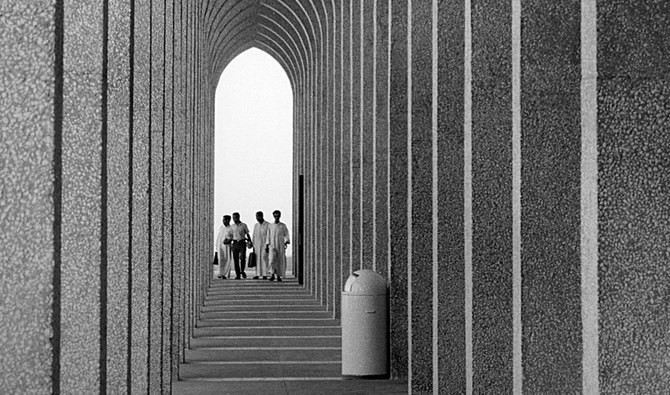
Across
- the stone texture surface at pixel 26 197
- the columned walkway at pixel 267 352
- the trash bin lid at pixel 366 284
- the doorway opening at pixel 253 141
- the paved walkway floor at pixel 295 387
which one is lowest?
the paved walkway floor at pixel 295 387

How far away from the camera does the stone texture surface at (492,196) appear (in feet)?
24.0

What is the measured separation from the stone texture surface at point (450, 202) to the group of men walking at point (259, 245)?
2341 cm

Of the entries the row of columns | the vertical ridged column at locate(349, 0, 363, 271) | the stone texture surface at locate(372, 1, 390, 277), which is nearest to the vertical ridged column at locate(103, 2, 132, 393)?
the row of columns

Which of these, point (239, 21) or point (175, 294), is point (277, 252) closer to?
point (239, 21)

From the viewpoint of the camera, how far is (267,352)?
47.0 ft

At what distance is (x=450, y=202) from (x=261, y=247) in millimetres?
25461

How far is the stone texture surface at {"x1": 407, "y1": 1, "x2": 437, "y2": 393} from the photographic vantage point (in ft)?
31.7

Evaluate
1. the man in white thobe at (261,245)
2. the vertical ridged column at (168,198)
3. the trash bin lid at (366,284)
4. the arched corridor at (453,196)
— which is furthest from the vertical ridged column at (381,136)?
the man in white thobe at (261,245)

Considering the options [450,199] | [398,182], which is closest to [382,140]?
[398,182]

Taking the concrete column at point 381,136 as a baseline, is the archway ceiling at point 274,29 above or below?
above

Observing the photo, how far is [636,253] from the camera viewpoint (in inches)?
215

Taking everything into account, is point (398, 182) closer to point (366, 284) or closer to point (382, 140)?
point (366, 284)

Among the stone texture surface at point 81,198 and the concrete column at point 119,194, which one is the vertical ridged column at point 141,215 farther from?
the stone texture surface at point 81,198

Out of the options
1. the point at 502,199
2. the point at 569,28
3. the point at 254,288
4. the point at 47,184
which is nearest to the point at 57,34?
the point at 47,184
